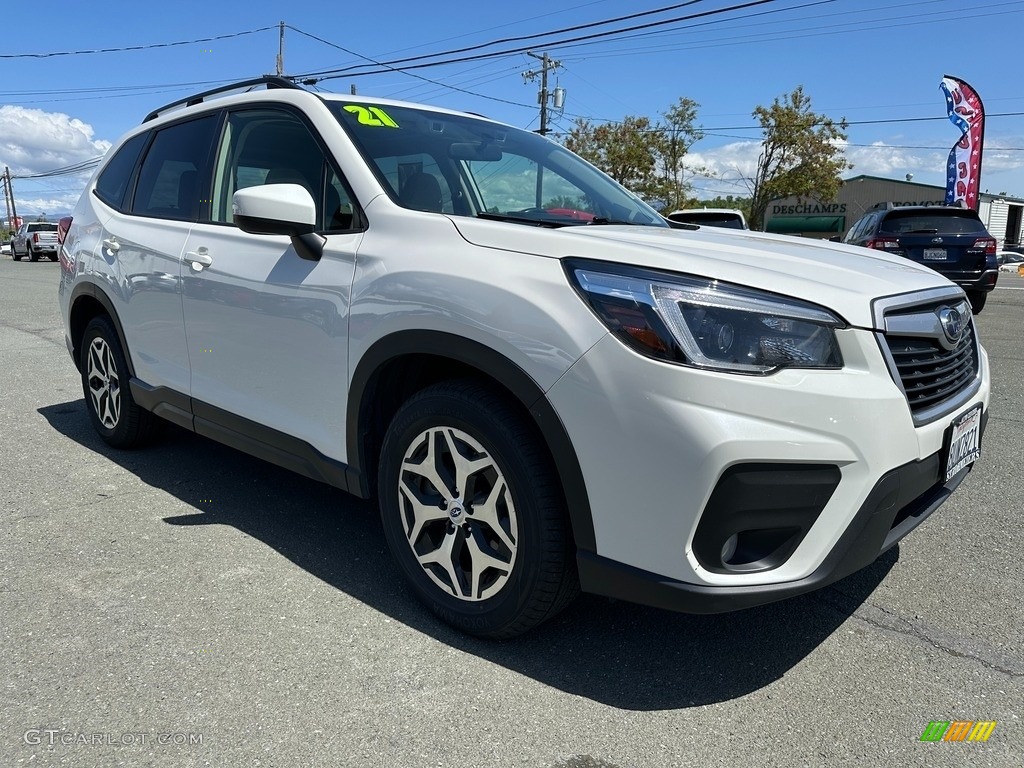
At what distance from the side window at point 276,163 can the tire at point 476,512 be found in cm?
88

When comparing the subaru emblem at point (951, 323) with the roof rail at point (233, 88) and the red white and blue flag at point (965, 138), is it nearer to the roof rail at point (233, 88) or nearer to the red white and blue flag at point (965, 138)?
the roof rail at point (233, 88)

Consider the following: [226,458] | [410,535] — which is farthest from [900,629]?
[226,458]

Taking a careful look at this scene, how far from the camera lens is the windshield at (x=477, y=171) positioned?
2.80 metres

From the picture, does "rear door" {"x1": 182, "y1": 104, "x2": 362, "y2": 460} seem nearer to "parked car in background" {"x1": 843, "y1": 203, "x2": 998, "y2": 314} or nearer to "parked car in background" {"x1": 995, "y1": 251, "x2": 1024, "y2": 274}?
"parked car in background" {"x1": 843, "y1": 203, "x2": 998, "y2": 314}

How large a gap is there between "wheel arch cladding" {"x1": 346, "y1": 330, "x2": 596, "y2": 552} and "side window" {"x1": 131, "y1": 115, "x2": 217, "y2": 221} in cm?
150

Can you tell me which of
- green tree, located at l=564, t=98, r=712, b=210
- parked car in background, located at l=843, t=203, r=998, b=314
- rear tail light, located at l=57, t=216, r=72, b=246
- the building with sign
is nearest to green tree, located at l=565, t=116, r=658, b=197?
green tree, located at l=564, t=98, r=712, b=210

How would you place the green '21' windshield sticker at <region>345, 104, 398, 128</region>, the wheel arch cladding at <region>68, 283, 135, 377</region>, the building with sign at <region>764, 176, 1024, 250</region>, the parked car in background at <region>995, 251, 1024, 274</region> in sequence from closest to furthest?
1. the green '21' windshield sticker at <region>345, 104, 398, 128</region>
2. the wheel arch cladding at <region>68, 283, 135, 377</region>
3. the parked car in background at <region>995, 251, 1024, 274</region>
4. the building with sign at <region>764, 176, 1024, 250</region>

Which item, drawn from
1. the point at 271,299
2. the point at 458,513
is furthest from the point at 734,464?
the point at 271,299

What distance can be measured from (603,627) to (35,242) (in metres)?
36.6

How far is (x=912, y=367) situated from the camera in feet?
7.01

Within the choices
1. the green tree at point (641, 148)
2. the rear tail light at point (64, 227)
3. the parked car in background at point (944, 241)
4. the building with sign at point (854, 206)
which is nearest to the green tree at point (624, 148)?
the green tree at point (641, 148)

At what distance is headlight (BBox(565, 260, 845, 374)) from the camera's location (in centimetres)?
192

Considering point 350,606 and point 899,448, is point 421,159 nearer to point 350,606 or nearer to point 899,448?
point 350,606

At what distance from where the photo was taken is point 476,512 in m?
2.37
